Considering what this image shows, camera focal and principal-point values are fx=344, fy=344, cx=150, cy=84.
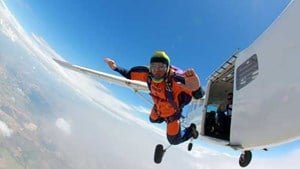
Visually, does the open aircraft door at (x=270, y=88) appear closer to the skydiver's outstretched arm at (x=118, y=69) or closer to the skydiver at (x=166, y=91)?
the skydiver at (x=166, y=91)

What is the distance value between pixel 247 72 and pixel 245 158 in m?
2.84

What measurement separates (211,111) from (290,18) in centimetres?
525

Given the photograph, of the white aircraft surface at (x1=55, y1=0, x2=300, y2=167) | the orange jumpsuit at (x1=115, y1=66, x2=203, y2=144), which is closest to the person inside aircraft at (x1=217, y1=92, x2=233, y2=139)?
the orange jumpsuit at (x1=115, y1=66, x2=203, y2=144)

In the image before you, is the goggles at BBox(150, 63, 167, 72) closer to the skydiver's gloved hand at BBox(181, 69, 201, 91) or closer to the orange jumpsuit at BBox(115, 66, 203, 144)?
the orange jumpsuit at BBox(115, 66, 203, 144)

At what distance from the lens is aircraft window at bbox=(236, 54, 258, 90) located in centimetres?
539

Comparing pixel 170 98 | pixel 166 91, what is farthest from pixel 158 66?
pixel 170 98

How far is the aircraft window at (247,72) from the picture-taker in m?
5.39

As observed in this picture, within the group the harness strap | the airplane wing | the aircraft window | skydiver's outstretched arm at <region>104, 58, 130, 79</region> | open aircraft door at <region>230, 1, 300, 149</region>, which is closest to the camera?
open aircraft door at <region>230, 1, 300, 149</region>

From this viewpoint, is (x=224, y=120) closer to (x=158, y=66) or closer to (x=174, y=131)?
(x=174, y=131)

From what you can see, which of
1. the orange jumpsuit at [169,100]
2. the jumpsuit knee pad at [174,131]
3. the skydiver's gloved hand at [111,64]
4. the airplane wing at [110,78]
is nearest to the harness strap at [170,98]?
A: the orange jumpsuit at [169,100]

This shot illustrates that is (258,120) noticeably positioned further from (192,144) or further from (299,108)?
(192,144)

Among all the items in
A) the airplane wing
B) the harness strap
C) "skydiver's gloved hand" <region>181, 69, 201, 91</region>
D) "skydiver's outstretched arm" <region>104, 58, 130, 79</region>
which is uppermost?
the airplane wing

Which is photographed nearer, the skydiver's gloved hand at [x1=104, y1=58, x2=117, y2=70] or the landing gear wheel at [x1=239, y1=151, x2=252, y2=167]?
the skydiver's gloved hand at [x1=104, y1=58, x2=117, y2=70]

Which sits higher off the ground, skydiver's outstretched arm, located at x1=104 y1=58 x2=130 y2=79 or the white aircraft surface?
skydiver's outstretched arm, located at x1=104 y1=58 x2=130 y2=79
